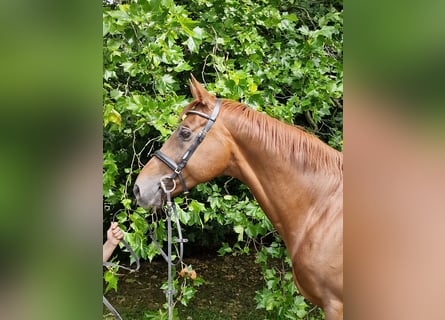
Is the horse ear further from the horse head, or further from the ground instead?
the ground

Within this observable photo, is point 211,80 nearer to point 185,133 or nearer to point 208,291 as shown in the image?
point 185,133

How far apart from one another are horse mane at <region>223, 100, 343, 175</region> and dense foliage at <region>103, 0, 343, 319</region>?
1.40 feet

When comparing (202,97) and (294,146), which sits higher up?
(202,97)

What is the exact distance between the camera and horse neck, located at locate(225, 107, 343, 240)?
1.54 m

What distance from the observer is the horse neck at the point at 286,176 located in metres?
1.54

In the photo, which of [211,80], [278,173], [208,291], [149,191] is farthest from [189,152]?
[208,291]

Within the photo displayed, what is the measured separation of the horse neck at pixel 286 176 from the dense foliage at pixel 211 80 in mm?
423

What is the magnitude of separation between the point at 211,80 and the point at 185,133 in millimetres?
1384

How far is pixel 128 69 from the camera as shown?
1.89 meters

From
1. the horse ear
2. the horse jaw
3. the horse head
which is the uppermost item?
the horse ear

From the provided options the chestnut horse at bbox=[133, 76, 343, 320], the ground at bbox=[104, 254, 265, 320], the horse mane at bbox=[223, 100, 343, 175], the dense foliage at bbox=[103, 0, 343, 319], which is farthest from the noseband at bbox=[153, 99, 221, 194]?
the ground at bbox=[104, 254, 265, 320]

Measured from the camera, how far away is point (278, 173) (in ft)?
5.10
